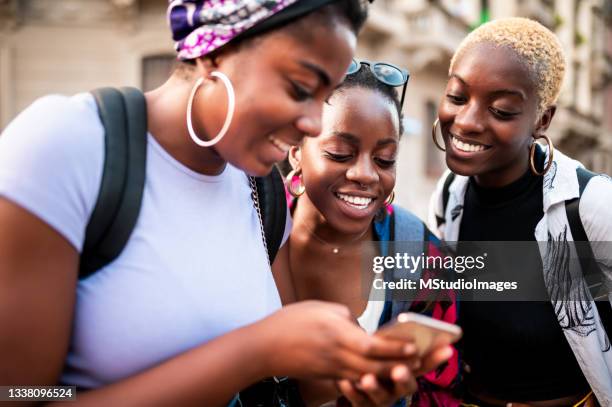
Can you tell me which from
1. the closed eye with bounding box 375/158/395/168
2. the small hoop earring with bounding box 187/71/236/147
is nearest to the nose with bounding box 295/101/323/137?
the small hoop earring with bounding box 187/71/236/147

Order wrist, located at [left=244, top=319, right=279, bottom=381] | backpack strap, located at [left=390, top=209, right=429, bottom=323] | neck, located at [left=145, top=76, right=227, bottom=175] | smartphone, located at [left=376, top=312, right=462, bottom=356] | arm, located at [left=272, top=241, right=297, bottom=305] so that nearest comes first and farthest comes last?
smartphone, located at [left=376, top=312, right=462, bottom=356], wrist, located at [left=244, top=319, right=279, bottom=381], neck, located at [left=145, top=76, right=227, bottom=175], arm, located at [left=272, top=241, right=297, bottom=305], backpack strap, located at [left=390, top=209, right=429, bottom=323]

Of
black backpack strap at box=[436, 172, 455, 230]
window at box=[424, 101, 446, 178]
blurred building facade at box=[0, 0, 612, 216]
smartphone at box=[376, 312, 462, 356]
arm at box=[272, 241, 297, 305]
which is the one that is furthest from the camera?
window at box=[424, 101, 446, 178]

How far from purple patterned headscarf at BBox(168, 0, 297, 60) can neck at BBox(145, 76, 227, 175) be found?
93mm

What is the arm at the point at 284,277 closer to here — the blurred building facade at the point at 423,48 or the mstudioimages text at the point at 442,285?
the mstudioimages text at the point at 442,285

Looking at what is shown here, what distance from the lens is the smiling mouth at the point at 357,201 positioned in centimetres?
253

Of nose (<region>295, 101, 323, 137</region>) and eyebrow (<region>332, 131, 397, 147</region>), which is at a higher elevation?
eyebrow (<region>332, 131, 397, 147</region>)

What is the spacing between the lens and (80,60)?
11.2 meters

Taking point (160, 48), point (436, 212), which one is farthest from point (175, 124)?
point (160, 48)

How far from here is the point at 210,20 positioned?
4.83 feet

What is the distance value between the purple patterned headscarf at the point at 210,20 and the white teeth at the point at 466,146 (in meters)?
1.56

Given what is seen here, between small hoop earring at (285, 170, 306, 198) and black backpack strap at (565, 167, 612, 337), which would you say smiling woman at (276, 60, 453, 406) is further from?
black backpack strap at (565, 167, 612, 337)

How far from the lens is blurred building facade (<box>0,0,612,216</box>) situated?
36.0 feet

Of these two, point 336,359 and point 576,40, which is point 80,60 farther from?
point 576,40

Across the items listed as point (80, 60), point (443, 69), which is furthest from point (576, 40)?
point (80, 60)
